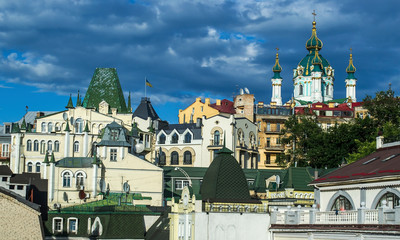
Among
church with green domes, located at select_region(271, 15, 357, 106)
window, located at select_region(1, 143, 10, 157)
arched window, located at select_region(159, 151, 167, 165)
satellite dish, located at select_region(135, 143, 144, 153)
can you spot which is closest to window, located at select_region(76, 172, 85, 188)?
satellite dish, located at select_region(135, 143, 144, 153)

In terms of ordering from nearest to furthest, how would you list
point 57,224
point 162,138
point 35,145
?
point 57,224 → point 35,145 → point 162,138

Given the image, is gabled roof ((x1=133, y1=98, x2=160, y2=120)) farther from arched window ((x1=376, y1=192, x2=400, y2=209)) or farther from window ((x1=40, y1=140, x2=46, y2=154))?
arched window ((x1=376, y1=192, x2=400, y2=209))

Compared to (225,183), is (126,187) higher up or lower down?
higher up

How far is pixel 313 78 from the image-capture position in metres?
173

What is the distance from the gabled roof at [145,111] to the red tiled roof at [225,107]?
38.3 feet

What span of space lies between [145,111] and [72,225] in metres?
71.8

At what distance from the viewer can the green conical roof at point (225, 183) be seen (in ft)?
150

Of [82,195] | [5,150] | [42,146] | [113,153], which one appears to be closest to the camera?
[82,195]

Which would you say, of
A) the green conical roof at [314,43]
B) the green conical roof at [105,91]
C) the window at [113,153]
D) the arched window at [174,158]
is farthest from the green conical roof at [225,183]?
the green conical roof at [314,43]

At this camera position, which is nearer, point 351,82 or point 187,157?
point 187,157

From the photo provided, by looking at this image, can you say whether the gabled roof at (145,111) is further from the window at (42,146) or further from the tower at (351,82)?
the tower at (351,82)

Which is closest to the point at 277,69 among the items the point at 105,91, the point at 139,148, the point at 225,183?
the point at 105,91

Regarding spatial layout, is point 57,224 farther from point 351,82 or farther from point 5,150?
point 351,82

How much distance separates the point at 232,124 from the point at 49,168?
119ft
